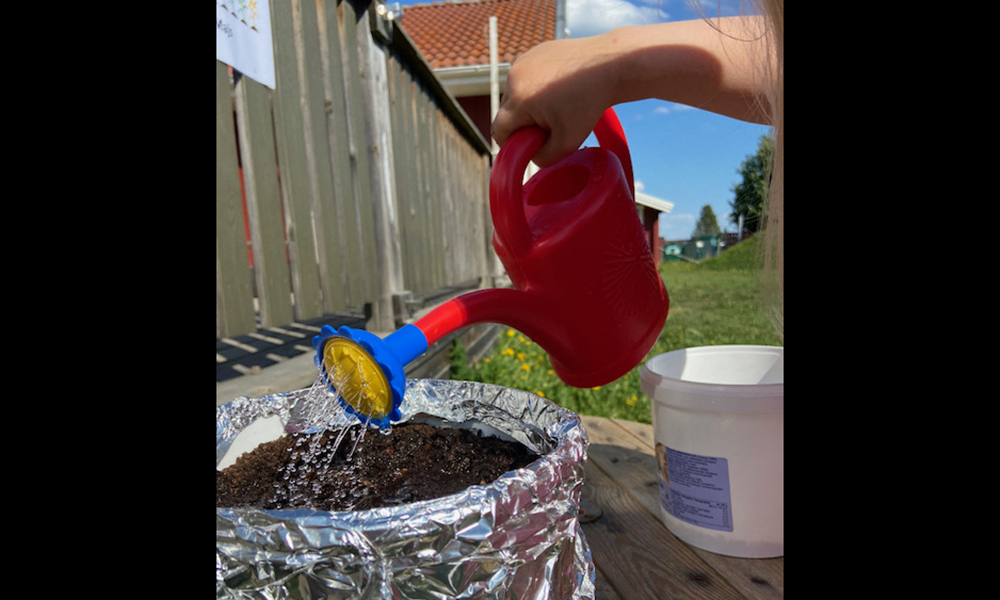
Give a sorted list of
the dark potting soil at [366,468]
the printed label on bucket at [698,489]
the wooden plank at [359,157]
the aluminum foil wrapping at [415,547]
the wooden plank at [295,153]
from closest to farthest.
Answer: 1. the aluminum foil wrapping at [415,547]
2. the dark potting soil at [366,468]
3. the printed label on bucket at [698,489]
4. the wooden plank at [295,153]
5. the wooden plank at [359,157]

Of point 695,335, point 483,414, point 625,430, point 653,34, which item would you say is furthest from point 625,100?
point 695,335

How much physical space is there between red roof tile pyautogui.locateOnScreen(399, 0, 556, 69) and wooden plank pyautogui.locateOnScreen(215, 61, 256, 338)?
5.23 m

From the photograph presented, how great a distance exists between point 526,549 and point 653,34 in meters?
0.56

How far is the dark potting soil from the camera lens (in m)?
0.66

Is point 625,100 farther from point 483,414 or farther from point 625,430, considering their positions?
point 625,430

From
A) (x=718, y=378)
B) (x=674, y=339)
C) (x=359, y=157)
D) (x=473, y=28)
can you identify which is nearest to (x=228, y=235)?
(x=359, y=157)

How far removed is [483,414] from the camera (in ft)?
2.96

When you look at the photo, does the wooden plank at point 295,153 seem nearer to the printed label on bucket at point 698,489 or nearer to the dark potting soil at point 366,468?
the dark potting soil at point 366,468

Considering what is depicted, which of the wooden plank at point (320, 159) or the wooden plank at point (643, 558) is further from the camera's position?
the wooden plank at point (320, 159)

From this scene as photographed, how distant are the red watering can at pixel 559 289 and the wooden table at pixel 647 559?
221 millimetres

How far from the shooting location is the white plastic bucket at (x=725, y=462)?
745 millimetres

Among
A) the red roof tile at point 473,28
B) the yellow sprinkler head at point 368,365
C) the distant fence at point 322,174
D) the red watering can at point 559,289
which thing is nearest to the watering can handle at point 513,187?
the red watering can at point 559,289

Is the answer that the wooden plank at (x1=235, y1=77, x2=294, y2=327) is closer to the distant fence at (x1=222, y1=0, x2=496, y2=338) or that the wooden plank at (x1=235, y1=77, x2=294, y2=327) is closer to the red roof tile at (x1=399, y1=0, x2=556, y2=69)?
the distant fence at (x1=222, y1=0, x2=496, y2=338)

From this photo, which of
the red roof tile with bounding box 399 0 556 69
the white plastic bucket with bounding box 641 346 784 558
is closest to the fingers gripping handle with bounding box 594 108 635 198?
the white plastic bucket with bounding box 641 346 784 558
